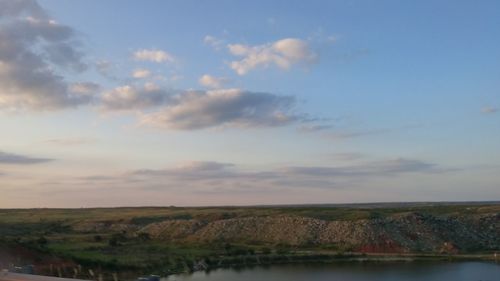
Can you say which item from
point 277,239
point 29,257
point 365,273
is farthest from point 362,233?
point 29,257

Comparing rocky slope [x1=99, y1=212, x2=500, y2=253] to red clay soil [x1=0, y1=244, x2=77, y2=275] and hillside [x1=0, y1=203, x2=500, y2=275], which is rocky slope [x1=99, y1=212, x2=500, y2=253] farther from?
red clay soil [x1=0, y1=244, x2=77, y2=275]

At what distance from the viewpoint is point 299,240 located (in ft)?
223

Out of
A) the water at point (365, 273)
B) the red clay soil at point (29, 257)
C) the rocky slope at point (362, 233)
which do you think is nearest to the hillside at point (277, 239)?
the rocky slope at point (362, 233)

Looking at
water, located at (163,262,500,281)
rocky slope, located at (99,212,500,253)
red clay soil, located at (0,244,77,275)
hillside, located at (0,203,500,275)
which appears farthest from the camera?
rocky slope, located at (99,212,500,253)

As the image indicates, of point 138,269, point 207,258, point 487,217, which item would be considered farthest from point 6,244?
point 487,217

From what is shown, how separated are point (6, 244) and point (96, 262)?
5.53 metres

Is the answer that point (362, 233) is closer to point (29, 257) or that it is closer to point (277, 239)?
point (277, 239)

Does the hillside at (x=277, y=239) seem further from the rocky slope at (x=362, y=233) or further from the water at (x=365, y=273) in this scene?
the water at (x=365, y=273)

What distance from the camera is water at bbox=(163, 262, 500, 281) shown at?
4228 centimetres

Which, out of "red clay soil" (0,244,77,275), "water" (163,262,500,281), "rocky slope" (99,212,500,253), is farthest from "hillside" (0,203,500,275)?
"red clay soil" (0,244,77,275)

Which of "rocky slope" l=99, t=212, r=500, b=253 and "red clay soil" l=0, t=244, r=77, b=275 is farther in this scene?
"rocky slope" l=99, t=212, r=500, b=253

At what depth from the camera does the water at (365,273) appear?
4228cm

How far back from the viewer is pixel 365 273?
4544 centimetres

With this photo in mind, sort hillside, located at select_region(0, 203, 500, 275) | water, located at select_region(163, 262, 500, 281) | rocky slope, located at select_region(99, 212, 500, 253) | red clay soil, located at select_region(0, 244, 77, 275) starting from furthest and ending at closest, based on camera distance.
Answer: rocky slope, located at select_region(99, 212, 500, 253), hillside, located at select_region(0, 203, 500, 275), water, located at select_region(163, 262, 500, 281), red clay soil, located at select_region(0, 244, 77, 275)
